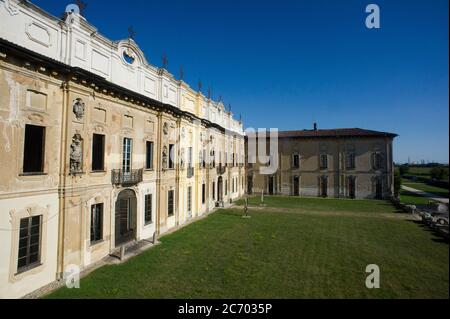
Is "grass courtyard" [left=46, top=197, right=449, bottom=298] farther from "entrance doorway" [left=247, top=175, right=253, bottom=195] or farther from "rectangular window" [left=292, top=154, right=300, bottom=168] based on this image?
"entrance doorway" [left=247, top=175, right=253, bottom=195]

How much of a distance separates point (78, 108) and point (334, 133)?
3389 cm

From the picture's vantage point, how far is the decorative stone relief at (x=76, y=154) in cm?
1063

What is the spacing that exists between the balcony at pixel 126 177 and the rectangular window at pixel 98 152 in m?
0.80

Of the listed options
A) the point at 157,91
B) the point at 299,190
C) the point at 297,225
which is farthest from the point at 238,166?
the point at 157,91


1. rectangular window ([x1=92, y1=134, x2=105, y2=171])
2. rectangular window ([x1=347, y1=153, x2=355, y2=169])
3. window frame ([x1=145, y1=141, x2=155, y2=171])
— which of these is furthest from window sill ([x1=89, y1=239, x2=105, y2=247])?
rectangular window ([x1=347, y1=153, x2=355, y2=169])

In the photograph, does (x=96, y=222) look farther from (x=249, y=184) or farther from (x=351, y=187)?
(x=351, y=187)

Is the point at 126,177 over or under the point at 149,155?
under

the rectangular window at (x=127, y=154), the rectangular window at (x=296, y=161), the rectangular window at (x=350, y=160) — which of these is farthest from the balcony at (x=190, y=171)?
the rectangular window at (x=350, y=160)

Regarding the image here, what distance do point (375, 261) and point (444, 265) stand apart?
1028 centimetres

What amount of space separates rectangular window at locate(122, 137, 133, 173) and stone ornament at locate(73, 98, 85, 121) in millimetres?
3001

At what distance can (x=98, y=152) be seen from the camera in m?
12.2

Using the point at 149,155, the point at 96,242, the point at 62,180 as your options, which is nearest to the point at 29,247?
the point at 62,180

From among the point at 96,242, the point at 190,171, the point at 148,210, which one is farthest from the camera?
the point at 190,171

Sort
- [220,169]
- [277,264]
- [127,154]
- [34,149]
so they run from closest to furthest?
1. [34,149]
2. [277,264]
3. [127,154]
4. [220,169]
